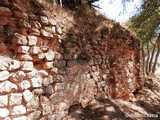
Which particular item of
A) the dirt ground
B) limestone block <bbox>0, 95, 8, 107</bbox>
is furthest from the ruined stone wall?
the dirt ground

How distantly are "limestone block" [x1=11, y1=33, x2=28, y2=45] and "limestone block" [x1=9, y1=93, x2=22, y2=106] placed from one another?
704 mm

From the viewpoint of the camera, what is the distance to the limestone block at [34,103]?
250cm

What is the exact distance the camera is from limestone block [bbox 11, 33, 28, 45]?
233cm

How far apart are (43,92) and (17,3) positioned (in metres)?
1.40

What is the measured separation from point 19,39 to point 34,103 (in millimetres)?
964

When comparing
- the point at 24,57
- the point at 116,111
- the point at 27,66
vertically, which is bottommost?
the point at 116,111

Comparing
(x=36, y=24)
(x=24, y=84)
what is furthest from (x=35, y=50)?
(x=24, y=84)

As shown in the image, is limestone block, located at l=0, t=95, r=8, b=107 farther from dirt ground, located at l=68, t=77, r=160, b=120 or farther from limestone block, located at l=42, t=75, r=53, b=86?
dirt ground, located at l=68, t=77, r=160, b=120

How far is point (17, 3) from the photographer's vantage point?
8.14 ft

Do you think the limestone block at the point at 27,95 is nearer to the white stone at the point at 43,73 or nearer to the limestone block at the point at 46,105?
the limestone block at the point at 46,105

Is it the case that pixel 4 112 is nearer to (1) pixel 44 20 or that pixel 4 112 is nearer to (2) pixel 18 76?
(2) pixel 18 76

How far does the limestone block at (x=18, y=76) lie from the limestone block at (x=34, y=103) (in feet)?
1.21

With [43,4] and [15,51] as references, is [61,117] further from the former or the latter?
[43,4]

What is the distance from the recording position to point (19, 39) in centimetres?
238
